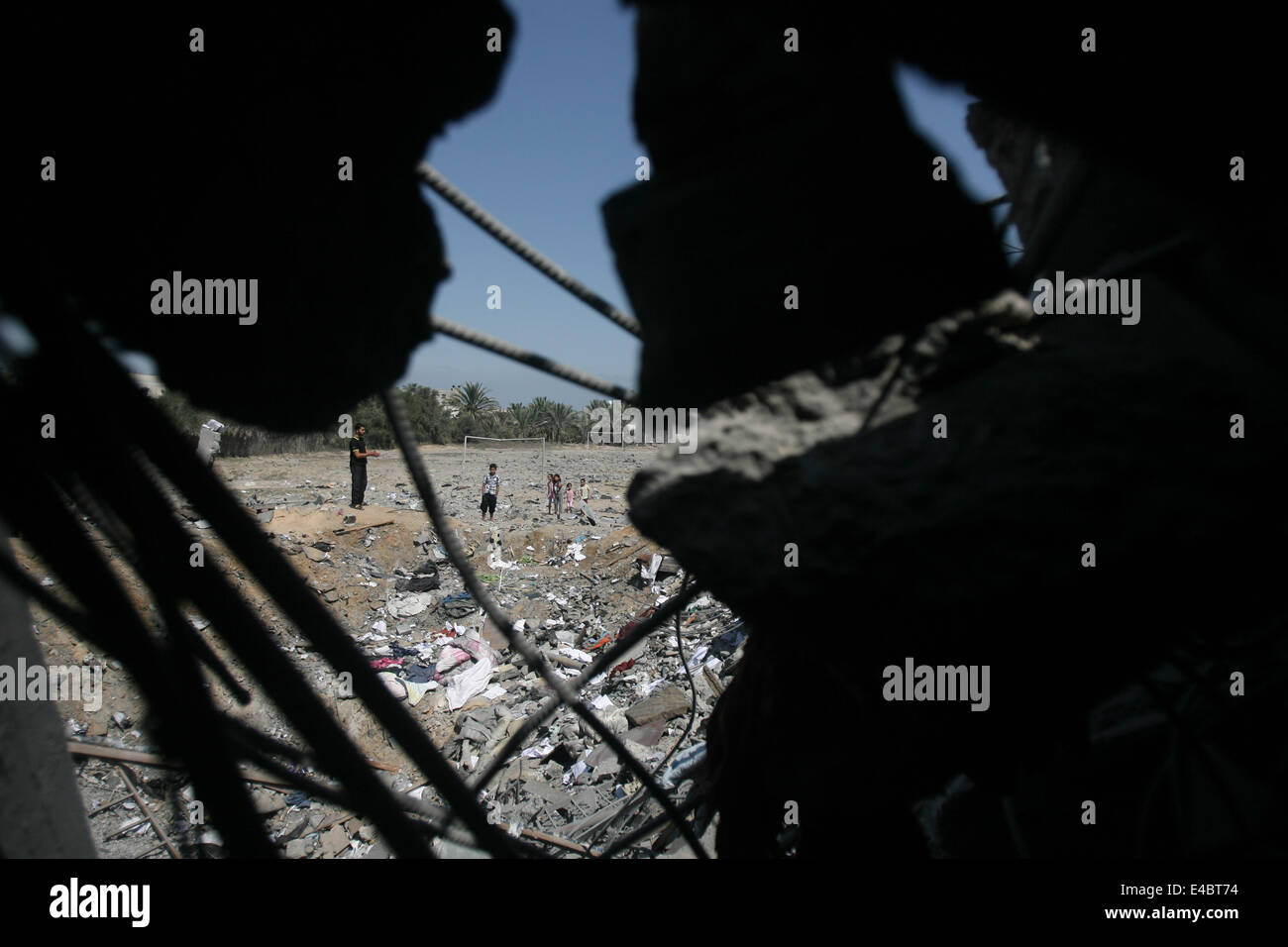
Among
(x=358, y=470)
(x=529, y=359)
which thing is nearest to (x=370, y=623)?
(x=358, y=470)

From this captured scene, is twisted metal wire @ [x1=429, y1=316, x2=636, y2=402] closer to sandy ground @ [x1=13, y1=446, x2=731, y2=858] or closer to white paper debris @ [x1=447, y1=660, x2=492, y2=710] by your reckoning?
sandy ground @ [x1=13, y1=446, x2=731, y2=858]

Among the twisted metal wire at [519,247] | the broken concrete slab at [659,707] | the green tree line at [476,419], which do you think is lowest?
the broken concrete slab at [659,707]

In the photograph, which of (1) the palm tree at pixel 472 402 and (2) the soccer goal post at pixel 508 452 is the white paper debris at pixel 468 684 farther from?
(1) the palm tree at pixel 472 402

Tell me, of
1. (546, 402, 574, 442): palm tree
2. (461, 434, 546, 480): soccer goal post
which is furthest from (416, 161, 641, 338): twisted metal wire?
(546, 402, 574, 442): palm tree

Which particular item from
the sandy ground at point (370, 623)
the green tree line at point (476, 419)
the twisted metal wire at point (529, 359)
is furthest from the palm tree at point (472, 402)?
the twisted metal wire at point (529, 359)

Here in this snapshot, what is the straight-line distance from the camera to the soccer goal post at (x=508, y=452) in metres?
19.2

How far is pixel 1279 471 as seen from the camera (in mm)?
845

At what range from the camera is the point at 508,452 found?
86.5ft

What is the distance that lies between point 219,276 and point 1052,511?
56.8 inches

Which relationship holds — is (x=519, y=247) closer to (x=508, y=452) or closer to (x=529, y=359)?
(x=529, y=359)

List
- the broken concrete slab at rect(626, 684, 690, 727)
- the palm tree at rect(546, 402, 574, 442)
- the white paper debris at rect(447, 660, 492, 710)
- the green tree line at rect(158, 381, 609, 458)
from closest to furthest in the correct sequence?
the broken concrete slab at rect(626, 684, 690, 727), the white paper debris at rect(447, 660, 492, 710), the green tree line at rect(158, 381, 609, 458), the palm tree at rect(546, 402, 574, 442)

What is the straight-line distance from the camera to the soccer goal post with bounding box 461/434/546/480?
1920 centimetres

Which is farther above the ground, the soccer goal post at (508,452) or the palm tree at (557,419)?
the palm tree at (557,419)
